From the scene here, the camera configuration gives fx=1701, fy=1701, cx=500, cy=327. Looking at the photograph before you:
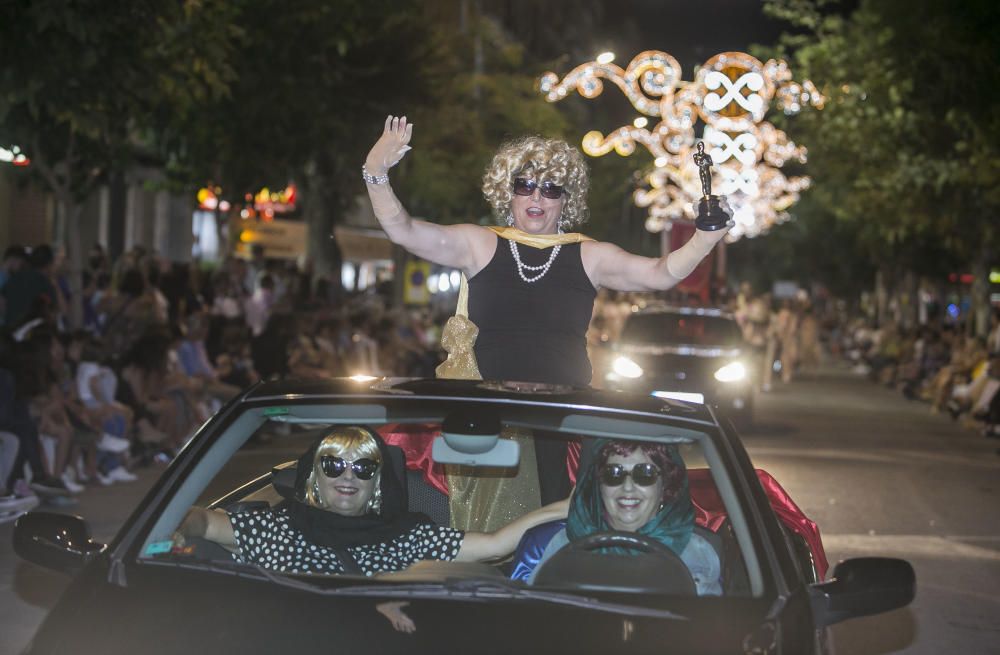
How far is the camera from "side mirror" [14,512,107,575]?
422 cm

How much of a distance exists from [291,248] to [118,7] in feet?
69.5

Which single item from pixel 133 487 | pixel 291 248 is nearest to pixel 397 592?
pixel 133 487

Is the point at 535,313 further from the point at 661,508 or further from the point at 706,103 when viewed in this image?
the point at 706,103

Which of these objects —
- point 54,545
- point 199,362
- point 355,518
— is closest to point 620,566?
point 355,518

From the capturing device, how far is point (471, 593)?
12.4 ft

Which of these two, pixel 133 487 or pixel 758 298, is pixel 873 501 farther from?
pixel 758 298

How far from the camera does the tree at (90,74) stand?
12023 mm

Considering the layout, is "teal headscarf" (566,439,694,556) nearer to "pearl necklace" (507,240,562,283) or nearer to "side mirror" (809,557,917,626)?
"side mirror" (809,557,917,626)

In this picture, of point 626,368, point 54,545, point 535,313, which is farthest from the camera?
point 626,368

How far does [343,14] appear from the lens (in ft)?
86.2

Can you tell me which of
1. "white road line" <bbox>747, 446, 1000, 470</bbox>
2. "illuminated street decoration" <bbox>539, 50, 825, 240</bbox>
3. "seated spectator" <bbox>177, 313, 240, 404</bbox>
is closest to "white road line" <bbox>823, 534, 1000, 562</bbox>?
"white road line" <bbox>747, 446, 1000, 470</bbox>

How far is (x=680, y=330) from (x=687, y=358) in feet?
2.33

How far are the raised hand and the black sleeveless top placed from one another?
59cm

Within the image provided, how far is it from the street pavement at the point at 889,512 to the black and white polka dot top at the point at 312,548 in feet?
10.0
